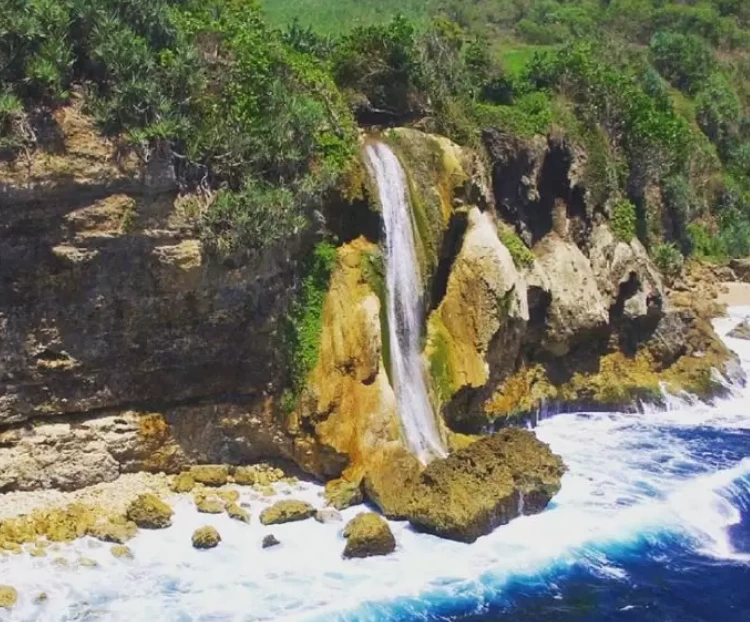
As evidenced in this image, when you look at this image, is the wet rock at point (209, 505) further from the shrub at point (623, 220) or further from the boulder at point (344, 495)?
the shrub at point (623, 220)

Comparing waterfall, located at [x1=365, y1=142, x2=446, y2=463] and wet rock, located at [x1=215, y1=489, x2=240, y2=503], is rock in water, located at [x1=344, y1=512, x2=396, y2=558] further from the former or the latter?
waterfall, located at [x1=365, y1=142, x2=446, y2=463]

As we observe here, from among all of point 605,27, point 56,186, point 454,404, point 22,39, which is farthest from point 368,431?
point 605,27

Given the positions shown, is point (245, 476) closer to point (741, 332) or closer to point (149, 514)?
point (149, 514)

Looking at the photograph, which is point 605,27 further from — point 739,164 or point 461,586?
point 461,586

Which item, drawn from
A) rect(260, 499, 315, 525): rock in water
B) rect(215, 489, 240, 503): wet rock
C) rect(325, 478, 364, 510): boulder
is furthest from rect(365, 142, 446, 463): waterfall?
rect(215, 489, 240, 503): wet rock

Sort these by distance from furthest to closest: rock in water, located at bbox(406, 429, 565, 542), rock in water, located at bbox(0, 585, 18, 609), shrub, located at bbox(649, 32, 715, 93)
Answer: shrub, located at bbox(649, 32, 715, 93) < rock in water, located at bbox(406, 429, 565, 542) < rock in water, located at bbox(0, 585, 18, 609)

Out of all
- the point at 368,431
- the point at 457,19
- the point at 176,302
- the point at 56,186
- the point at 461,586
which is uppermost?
the point at 457,19
